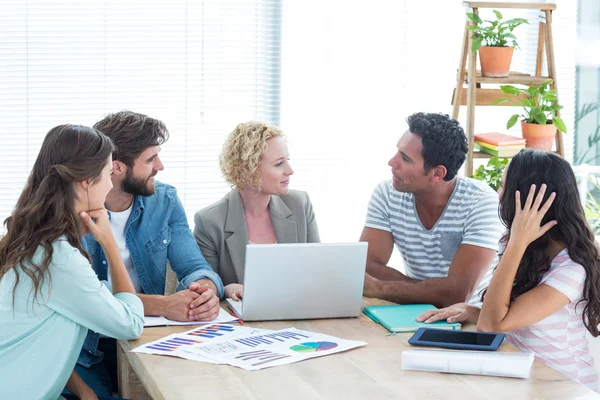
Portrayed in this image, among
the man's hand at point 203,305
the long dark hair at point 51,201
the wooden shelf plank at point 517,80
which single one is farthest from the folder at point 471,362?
the wooden shelf plank at point 517,80

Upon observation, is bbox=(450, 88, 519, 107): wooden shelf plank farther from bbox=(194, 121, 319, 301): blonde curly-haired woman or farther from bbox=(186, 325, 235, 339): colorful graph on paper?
bbox=(186, 325, 235, 339): colorful graph on paper

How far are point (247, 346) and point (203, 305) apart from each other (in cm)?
28

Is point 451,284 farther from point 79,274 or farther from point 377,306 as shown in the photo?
point 79,274

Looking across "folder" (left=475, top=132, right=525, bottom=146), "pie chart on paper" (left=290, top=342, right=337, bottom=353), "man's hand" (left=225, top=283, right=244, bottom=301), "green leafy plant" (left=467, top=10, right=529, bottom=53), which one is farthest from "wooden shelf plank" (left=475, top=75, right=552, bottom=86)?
"pie chart on paper" (left=290, top=342, right=337, bottom=353)

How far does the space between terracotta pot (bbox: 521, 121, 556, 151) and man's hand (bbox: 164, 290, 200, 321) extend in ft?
7.31

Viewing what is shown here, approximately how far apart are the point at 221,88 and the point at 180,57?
0.26m

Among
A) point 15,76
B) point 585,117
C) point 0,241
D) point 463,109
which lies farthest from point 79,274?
point 585,117

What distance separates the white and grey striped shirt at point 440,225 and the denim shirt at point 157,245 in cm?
71

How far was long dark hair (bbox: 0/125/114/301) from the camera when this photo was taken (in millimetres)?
1879

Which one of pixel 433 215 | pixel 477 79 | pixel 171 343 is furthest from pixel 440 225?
pixel 477 79

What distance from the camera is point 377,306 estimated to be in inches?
92.9

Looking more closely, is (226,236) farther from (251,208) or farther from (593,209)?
(593,209)

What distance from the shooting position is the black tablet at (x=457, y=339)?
75.6 inches

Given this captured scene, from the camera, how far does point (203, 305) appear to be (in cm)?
221
